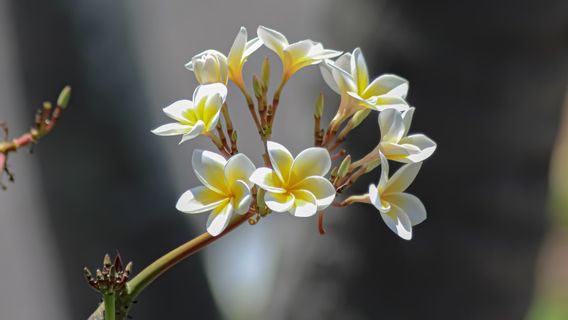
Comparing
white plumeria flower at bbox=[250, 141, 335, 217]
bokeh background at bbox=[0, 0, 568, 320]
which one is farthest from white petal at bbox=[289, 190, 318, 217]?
bokeh background at bbox=[0, 0, 568, 320]

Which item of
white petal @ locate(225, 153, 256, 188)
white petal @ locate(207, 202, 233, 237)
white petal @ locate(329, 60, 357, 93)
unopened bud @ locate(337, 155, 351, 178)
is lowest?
unopened bud @ locate(337, 155, 351, 178)

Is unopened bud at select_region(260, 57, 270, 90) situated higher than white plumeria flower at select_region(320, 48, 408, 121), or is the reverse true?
unopened bud at select_region(260, 57, 270, 90)

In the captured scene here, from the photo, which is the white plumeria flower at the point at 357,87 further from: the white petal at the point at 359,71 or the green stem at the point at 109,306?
the green stem at the point at 109,306

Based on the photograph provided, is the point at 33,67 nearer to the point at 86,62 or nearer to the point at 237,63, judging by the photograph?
the point at 86,62

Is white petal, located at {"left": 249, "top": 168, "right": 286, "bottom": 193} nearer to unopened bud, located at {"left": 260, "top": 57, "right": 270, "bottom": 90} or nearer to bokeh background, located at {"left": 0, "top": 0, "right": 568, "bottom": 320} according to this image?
unopened bud, located at {"left": 260, "top": 57, "right": 270, "bottom": 90}

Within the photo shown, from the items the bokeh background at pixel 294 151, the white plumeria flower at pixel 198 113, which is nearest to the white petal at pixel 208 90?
the white plumeria flower at pixel 198 113

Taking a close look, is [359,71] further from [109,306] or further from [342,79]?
[109,306]

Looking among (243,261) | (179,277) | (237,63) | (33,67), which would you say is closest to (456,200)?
(243,261)
